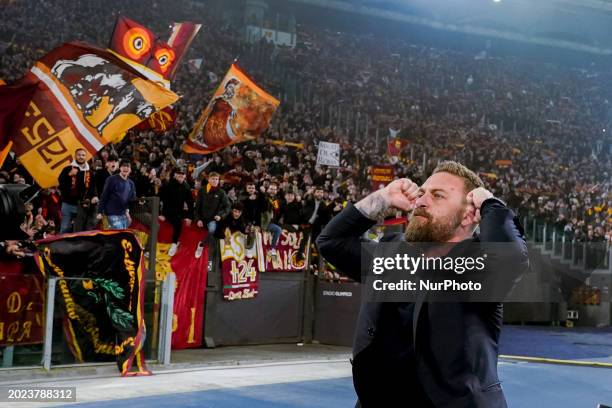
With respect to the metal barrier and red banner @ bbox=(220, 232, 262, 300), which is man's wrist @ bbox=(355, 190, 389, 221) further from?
the metal barrier

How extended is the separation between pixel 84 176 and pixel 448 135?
2358cm

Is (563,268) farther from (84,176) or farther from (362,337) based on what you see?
(362,337)

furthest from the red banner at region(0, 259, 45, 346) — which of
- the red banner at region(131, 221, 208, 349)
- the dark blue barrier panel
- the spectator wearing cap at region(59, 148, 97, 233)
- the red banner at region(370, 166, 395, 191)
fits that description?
the red banner at region(370, 166, 395, 191)

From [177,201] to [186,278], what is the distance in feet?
6.03

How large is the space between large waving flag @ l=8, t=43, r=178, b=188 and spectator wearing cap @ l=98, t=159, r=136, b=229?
501mm

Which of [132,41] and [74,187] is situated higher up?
[132,41]

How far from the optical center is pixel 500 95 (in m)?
39.8

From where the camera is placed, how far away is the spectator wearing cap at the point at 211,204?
12.8m

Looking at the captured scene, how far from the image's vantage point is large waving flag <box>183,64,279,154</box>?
49.1 feet

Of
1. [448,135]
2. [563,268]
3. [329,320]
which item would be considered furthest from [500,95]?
[329,320]

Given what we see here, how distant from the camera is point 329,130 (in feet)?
89.6

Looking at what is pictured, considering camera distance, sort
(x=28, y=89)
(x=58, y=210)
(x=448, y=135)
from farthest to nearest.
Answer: (x=448, y=135) → (x=58, y=210) → (x=28, y=89)

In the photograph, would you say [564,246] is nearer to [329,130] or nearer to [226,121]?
[329,130]

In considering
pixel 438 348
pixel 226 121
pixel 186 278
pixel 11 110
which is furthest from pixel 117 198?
pixel 438 348
